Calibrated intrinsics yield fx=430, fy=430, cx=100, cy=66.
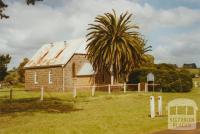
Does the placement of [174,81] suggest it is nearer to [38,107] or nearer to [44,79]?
[44,79]

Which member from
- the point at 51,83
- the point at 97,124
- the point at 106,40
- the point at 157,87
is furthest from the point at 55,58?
the point at 97,124

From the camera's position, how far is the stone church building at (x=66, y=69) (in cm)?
5873

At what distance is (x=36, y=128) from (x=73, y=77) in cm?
4153

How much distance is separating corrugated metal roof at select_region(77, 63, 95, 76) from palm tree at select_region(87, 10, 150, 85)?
144 centimetres

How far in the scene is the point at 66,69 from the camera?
192 feet

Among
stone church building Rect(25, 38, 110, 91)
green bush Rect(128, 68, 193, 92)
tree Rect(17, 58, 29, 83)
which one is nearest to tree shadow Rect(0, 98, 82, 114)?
green bush Rect(128, 68, 193, 92)

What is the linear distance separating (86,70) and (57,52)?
5958mm

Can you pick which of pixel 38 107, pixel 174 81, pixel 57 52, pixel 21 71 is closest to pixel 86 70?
pixel 57 52

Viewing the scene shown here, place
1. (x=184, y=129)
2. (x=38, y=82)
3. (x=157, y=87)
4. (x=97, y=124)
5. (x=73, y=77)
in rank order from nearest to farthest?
(x=184, y=129)
(x=97, y=124)
(x=157, y=87)
(x=73, y=77)
(x=38, y=82)

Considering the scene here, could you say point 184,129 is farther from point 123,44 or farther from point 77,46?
point 77,46

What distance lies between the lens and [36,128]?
57.7ft

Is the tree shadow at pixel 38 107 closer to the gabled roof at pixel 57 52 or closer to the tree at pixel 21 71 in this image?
the gabled roof at pixel 57 52

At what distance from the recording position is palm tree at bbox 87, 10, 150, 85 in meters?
55.1

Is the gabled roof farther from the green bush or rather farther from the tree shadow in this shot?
the tree shadow
